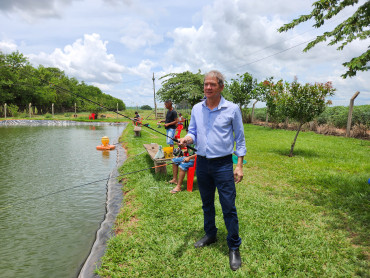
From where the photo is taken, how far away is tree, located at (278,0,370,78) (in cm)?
374

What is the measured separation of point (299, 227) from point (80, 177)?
6.04 metres

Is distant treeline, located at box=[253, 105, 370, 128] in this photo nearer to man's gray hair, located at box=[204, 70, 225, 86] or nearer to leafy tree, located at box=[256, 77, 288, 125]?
leafy tree, located at box=[256, 77, 288, 125]

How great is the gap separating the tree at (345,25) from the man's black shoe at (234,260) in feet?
10.9

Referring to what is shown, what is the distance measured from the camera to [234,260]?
8.84 ft

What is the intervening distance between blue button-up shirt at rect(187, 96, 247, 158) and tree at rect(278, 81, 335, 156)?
22.7 ft

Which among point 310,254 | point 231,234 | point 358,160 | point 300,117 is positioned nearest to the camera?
point 231,234

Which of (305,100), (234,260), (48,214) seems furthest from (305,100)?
(48,214)

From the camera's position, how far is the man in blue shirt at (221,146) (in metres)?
2.60

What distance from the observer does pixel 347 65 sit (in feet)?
12.7

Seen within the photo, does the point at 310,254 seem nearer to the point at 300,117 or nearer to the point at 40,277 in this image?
the point at 40,277

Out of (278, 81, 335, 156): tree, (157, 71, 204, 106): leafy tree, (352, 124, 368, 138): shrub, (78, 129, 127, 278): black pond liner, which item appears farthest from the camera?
(157, 71, 204, 106): leafy tree

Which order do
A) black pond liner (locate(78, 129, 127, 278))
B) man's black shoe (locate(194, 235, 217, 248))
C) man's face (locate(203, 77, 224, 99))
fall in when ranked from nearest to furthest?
man's face (locate(203, 77, 224, 99)) < black pond liner (locate(78, 129, 127, 278)) < man's black shoe (locate(194, 235, 217, 248))

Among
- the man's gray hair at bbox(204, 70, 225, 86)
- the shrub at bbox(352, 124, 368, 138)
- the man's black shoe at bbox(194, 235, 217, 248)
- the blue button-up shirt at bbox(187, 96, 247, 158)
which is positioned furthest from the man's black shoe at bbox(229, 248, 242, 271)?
the shrub at bbox(352, 124, 368, 138)

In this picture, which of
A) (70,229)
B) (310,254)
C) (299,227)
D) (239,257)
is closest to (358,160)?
(299,227)
